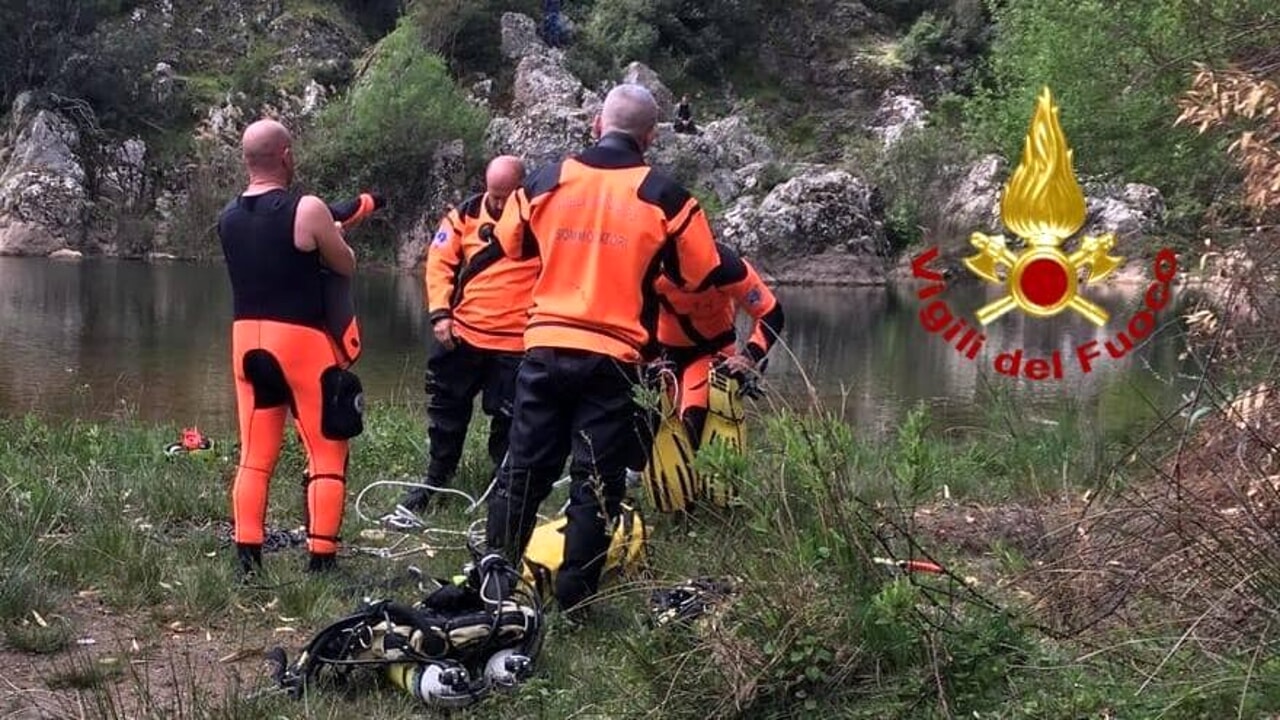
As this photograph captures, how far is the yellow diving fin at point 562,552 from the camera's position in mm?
4004

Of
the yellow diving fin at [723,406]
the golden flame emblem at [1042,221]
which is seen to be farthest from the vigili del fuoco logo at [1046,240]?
the yellow diving fin at [723,406]

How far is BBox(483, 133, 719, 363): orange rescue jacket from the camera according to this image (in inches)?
153

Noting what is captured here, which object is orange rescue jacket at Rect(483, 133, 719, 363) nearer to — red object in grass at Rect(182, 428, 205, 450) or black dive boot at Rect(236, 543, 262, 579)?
black dive boot at Rect(236, 543, 262, 579)

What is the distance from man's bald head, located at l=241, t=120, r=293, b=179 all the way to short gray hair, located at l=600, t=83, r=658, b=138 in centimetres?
117

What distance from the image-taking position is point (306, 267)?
4438mm

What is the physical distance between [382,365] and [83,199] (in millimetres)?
32228

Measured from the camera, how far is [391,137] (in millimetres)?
47500

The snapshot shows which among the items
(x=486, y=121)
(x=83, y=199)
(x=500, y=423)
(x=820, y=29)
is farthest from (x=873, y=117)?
(x=500, y=423)

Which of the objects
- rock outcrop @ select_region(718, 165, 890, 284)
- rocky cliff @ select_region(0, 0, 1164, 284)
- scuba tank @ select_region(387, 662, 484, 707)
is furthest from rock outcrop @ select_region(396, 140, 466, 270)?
scuba tank @ select_region(387, 662, 484, 707)

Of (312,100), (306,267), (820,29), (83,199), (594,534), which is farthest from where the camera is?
(820,29)

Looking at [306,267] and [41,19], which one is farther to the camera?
[41,19]

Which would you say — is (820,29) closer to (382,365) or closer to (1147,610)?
(382,365)

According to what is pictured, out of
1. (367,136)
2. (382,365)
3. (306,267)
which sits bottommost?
(382,365)

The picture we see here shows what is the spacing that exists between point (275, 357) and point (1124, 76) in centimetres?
614
